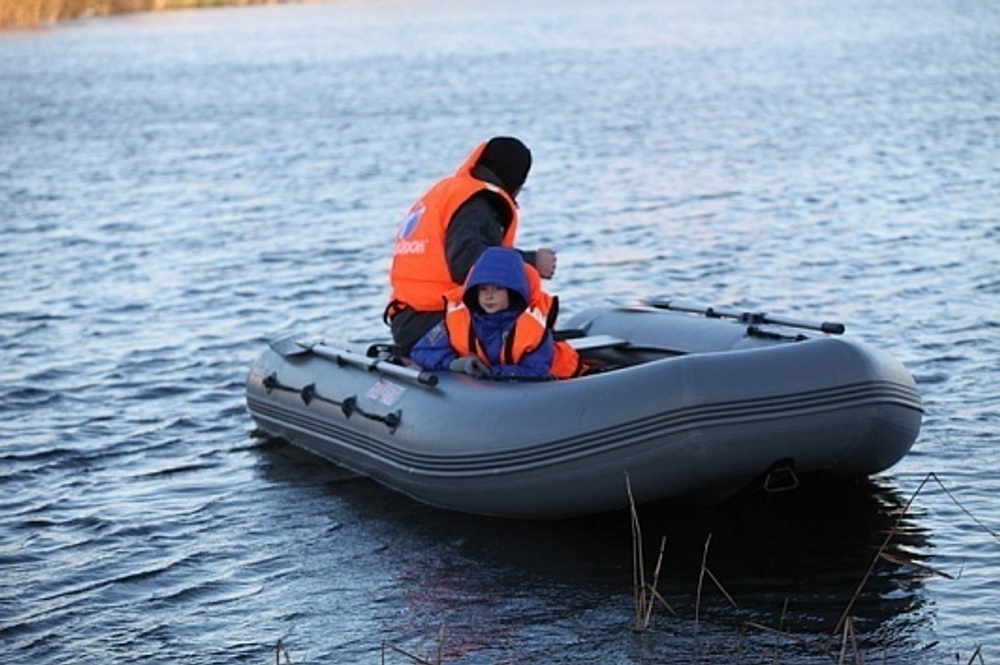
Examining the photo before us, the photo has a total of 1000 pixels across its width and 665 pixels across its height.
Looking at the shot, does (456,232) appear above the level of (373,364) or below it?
above

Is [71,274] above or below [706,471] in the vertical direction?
below

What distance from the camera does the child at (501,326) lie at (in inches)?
320

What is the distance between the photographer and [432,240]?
8.62m

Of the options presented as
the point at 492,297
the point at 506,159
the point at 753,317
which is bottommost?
the point at 753,317

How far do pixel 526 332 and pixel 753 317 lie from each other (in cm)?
122

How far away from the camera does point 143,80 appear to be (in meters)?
38.7

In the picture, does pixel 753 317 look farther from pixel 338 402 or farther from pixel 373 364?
pixel 338 402

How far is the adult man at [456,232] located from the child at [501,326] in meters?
0.20

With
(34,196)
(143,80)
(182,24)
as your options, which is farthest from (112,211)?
(182,24)

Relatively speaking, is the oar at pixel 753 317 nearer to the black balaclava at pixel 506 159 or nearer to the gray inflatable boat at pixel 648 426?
the gray inflatable boat at pixel 648 426

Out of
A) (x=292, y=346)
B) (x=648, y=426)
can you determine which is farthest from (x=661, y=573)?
(x=292, y=346)

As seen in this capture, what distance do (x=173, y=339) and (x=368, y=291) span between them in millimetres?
1992

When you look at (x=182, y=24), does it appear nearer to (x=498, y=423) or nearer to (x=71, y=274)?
(x=71, y=274)

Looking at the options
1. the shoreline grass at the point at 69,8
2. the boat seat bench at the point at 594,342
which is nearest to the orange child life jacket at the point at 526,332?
the boat seat bench at the point at 594,342
